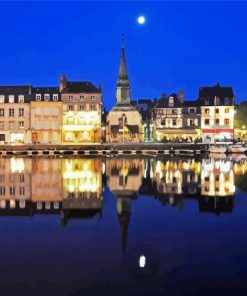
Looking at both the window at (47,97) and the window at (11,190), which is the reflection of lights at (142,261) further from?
the window at (47,97)

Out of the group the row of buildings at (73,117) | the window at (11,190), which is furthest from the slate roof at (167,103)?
the window at (11,190)

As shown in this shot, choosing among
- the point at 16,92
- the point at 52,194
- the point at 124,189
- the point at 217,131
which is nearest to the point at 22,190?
the point at 52,194

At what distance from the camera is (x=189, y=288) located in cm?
982

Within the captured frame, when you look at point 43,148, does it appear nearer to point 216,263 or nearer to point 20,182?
point 20,182

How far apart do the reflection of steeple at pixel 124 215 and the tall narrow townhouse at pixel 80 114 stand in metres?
59.3

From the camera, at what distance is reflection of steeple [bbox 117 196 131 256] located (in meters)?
14.6

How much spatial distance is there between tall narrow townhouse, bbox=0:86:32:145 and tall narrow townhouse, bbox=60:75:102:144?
696cm

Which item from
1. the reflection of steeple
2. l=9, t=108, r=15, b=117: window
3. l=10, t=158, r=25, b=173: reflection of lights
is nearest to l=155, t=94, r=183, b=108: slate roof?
l=9, t=108, r=15, b=117: window

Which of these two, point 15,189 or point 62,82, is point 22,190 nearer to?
point 15,189

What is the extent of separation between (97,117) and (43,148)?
16044 mm

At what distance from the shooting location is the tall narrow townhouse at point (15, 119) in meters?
83.1

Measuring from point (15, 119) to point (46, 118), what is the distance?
19.3ft

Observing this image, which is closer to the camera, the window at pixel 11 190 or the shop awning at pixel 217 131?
the window at pixel 11 190

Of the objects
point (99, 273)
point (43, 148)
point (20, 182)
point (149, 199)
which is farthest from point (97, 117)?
point (99, 273)
